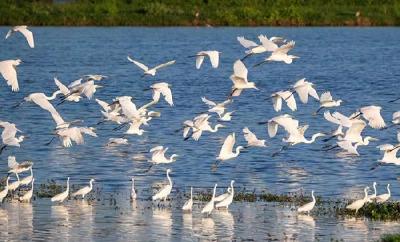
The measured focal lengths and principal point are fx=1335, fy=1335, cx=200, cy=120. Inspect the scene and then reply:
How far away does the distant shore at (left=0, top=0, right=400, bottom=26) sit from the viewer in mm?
65875

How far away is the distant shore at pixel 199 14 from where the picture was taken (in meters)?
65.9

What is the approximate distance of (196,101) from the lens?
36.8 metres

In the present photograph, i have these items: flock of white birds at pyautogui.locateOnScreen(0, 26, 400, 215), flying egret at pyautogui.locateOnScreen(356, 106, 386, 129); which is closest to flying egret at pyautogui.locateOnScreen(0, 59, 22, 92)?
flock of white birds at pyautogui.locateOnScreen(0, 26, 400, 215)

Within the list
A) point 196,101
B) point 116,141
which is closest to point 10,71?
point 116,141

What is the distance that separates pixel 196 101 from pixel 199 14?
3094cm

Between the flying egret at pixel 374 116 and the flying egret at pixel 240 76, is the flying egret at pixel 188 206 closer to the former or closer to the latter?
the flying egret at pixel 240 76

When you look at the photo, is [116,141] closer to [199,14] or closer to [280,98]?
[280,98]

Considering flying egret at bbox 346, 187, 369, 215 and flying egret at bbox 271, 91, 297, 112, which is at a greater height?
flying egret at bbox 271, 91, 297, 112

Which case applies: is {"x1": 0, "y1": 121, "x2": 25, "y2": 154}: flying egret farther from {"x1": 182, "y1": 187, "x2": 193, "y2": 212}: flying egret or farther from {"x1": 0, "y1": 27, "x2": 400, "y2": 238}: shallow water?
{"x1": 182, "y1": 187, "x2": 193, "y2": 212}: flying egret

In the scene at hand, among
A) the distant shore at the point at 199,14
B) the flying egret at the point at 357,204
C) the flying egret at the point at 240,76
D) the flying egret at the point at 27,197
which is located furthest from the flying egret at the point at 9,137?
the distant shore at the point at 199,14

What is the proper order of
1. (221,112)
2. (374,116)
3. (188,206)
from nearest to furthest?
(188,206) < (374,116) < (221,112)

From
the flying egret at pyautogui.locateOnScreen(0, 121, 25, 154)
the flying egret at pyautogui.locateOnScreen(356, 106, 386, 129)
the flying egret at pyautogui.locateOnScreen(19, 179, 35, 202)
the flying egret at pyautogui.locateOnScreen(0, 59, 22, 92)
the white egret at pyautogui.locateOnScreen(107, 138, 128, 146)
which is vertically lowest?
the flying egret at pyautogui.locateOnScreen(19, 179, 35, 202)

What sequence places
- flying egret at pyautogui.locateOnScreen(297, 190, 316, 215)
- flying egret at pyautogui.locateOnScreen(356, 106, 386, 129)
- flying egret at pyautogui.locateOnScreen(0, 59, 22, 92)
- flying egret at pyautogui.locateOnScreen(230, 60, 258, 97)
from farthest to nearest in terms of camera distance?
flying egret at pyautogui.locateOnScreen(0, 59, 22, 92)
flying egret at pyautogui.locateOnScreen(356, 106, 386, 129)
flying egret at pyautogui.locateOnScreen(230, 60, 258, 97)
flying egret at pyautogui.locateOnScreen(297, 190, 316, 215)

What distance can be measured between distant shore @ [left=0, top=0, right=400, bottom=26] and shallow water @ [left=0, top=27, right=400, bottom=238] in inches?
29.7
